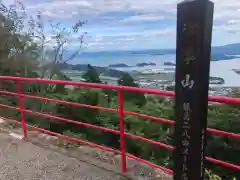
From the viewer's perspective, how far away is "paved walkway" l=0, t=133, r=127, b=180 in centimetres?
306

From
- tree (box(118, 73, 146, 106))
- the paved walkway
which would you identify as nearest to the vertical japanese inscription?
the paved walkway

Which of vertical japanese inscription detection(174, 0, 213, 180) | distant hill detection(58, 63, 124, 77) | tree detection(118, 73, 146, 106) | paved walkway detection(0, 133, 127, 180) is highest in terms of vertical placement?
vertical japanese inscription detection(174, 0, 213, 180)

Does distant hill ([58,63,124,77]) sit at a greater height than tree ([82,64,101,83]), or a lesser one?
greater

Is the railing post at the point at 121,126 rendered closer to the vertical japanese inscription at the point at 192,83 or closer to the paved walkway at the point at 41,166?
the paved walkway at the point at 41,166

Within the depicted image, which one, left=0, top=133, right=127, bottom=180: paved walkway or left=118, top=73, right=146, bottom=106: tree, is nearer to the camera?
left=0, top=133, right=127, bottom=180: paved walkway

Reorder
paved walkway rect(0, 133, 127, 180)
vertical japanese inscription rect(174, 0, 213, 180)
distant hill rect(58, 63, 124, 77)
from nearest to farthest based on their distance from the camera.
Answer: vertical japanese inscription rect(174, 0, 213, 180) < paved walkway rect(0, 133, 127, 180) < distant hill rect(58, 63, 124, 77)

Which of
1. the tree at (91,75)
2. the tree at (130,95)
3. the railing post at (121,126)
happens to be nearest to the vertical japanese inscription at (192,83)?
the railing post at (121,126)

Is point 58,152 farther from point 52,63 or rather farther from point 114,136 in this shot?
point 52,63

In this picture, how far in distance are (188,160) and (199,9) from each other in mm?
762

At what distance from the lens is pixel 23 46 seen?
8727 millimetres

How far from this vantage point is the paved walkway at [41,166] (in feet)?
10.1

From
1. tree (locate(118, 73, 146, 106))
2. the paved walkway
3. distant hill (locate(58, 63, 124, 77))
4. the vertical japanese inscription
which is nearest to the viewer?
the vertical japanese inscription

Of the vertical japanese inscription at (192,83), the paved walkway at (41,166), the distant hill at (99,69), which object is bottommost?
the paved walkway at (41,166)

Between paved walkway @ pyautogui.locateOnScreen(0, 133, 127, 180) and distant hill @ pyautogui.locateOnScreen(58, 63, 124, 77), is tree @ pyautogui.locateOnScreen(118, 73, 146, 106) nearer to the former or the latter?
distant hill @ pyautogui.locateOnScreen(58, 63, 124, 77)
